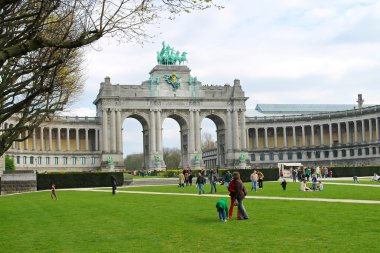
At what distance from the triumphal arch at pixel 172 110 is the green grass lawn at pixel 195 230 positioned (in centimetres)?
9060

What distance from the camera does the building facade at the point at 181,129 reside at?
12088 cm

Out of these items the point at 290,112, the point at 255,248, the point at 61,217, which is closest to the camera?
the point at 255,248

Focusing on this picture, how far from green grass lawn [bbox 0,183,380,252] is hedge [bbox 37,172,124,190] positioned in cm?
3422

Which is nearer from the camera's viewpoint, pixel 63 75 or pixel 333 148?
pixel 63 75

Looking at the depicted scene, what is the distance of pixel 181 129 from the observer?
131375 mm

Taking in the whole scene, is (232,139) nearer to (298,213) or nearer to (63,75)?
(63,75)

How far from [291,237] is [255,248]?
231 cm

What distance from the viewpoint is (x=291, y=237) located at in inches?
731

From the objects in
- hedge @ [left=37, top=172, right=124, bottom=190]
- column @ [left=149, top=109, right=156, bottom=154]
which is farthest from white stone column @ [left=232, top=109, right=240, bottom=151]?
hedge @ [left=37, top=172, right=124, bottom=190]

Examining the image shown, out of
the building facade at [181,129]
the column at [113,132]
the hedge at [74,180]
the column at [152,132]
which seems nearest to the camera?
the hedge at [74,180]

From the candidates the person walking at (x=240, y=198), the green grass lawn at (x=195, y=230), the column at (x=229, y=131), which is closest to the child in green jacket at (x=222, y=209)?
the green grass lawn at (x=195, y=230)

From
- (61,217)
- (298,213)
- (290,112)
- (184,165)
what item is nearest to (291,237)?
(298,213)

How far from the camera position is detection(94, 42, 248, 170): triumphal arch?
4779 inches

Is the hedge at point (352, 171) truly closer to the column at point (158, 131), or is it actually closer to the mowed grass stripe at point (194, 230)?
the column at point (158, 131)
